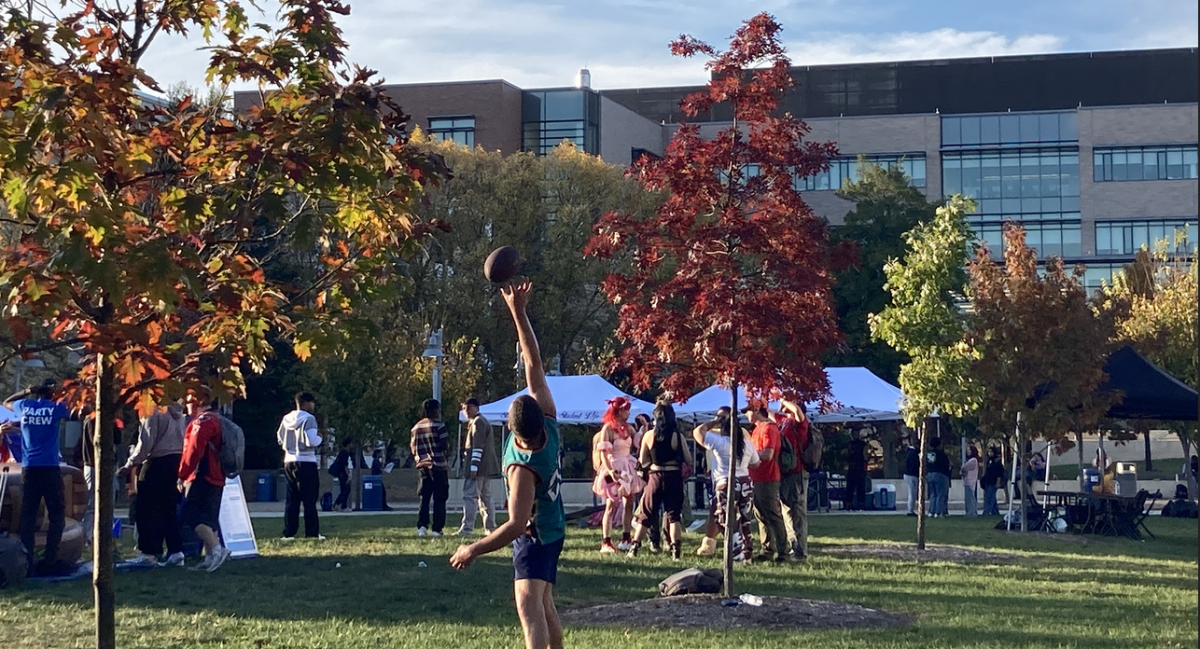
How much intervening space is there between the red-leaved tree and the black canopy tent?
12.7m

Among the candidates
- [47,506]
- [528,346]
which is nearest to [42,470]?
[47,506]

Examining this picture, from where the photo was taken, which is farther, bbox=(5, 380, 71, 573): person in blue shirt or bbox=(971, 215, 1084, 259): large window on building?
bbox=(971, 215, 1084, 259): large window on building

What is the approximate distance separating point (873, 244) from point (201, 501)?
41106 mm

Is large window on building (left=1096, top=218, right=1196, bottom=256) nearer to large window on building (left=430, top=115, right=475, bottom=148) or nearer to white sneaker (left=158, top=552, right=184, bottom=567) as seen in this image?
large window on building (left=430, top=115, right=475, bottom=148)

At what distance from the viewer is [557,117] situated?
61.1 m

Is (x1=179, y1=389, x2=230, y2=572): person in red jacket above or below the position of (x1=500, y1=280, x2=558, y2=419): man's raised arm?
below

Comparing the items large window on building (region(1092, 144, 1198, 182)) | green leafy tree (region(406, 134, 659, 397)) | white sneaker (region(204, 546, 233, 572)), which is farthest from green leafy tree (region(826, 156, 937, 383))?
white sneaker (region(204, 546, 233, 572))

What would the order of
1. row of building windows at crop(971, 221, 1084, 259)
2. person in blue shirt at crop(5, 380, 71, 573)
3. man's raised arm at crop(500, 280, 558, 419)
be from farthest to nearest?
1. row of building windows at crop(971, 221, 1084, 259)
2. person in blue shirt at crop(5, 380, 71, 573)
3. man's raised arm at crop(500, 280, 558, 419)

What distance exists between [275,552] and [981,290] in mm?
11872

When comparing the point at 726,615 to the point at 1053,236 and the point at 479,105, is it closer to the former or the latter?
the point at 479,105

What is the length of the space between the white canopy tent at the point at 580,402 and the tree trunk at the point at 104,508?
20409 mm

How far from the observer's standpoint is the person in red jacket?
14016 mm

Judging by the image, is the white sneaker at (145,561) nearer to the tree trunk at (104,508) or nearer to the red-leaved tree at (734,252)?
the red-leaved tree at (734,252)

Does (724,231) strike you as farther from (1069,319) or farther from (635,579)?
(1069,319)
